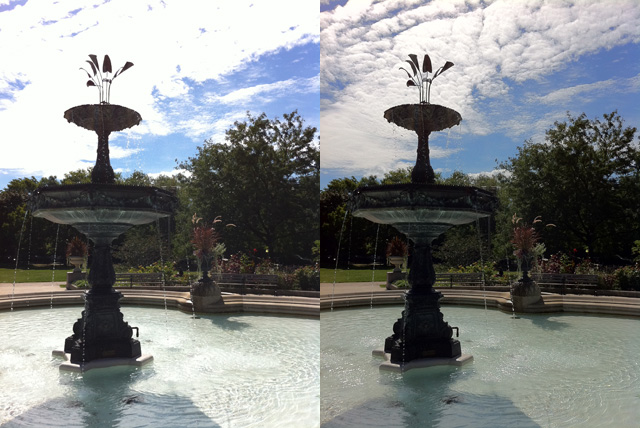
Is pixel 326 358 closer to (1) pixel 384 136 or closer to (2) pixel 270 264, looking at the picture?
(2) pixel 270 264

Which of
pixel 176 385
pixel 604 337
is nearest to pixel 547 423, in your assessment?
pixel 176 385

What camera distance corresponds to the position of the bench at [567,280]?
1257cm

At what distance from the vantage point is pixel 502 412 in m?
3.90

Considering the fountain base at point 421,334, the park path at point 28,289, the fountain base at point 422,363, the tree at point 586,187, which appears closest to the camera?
the fountain base at point 422,363

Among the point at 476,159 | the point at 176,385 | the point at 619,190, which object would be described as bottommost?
the point at 176,385

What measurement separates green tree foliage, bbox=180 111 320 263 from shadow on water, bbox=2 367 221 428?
1535cm

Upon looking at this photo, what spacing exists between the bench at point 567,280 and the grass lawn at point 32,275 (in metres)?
17.8

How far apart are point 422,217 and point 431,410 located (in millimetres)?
2005

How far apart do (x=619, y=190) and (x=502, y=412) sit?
15.4 metres

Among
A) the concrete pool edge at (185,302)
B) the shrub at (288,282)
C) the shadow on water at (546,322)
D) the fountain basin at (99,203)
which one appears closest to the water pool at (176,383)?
the concrete pool edge at (185,302)

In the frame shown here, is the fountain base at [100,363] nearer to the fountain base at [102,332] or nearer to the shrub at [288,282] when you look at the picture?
the fountain base at [102,332]

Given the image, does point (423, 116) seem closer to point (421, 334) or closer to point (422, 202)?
point (422, 202)

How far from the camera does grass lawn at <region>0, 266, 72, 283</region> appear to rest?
61.4 feet

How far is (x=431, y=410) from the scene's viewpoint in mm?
3977
